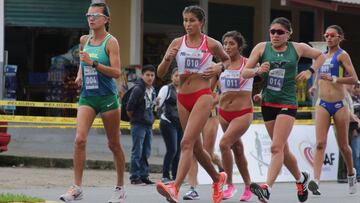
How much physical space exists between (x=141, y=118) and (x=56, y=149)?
5653mm

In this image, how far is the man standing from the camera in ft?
48.9

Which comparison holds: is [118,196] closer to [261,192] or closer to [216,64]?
[261,192]

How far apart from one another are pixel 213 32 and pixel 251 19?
1.62m

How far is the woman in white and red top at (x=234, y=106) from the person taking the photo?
460 inches

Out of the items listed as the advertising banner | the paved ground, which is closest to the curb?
the paved ground

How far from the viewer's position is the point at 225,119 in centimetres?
1191

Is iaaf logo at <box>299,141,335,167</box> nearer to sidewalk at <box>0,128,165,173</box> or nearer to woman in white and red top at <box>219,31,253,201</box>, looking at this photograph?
sidewalk at <box>0,128,165,173</box>

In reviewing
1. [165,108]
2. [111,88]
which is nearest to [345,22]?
[165,108]

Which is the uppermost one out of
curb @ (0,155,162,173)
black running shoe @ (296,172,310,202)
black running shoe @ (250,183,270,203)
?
black running shoe @ (250,183,270,203)

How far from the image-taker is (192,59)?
10562mm

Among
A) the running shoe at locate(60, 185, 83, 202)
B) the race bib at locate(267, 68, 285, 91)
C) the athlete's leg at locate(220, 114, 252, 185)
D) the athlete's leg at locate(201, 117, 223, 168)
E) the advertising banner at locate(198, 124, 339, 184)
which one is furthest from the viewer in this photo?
the advertising banner at locate(198, 124, 339, 184)

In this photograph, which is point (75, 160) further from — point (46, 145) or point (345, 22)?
point (345, 22)

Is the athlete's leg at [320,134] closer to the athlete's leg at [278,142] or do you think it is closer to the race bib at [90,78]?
the athlete's leg at [278,142]

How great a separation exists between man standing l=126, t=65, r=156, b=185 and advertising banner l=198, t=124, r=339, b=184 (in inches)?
52.6
